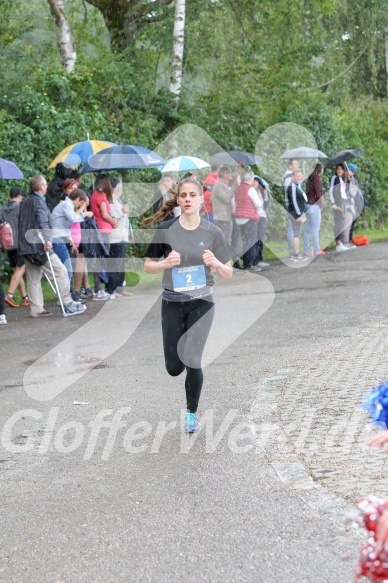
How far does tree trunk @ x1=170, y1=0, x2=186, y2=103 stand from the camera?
24406mm

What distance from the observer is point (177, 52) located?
2450 cm

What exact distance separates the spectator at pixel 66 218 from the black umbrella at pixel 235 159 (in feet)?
17.1

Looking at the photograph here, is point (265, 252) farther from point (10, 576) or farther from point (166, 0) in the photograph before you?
point (10, 576)

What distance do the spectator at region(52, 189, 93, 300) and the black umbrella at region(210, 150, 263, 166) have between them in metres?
5.20

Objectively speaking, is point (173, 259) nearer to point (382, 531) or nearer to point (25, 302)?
point (382, 531)

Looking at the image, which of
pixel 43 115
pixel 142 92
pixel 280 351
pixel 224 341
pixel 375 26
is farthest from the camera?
pixel 375 26

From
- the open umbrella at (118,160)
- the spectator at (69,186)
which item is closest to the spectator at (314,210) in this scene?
the open umbrella at (118,160)

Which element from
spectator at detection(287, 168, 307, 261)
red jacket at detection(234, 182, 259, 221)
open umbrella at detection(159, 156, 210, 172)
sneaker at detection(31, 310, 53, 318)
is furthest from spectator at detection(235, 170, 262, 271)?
sneaker at detection(31, 310, 53, 318)

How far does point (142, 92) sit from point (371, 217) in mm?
10324

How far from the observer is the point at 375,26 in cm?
3875

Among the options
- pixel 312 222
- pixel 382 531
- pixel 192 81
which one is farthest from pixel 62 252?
pixel 192 81

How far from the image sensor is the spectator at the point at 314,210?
2231 centimetres

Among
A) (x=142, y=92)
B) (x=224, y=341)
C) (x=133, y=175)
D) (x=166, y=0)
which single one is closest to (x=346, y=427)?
(x=224, y=341)

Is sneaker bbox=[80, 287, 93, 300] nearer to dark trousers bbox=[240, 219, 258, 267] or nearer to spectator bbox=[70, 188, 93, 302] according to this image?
spectator bbox=[70, 188, 93, 302]
